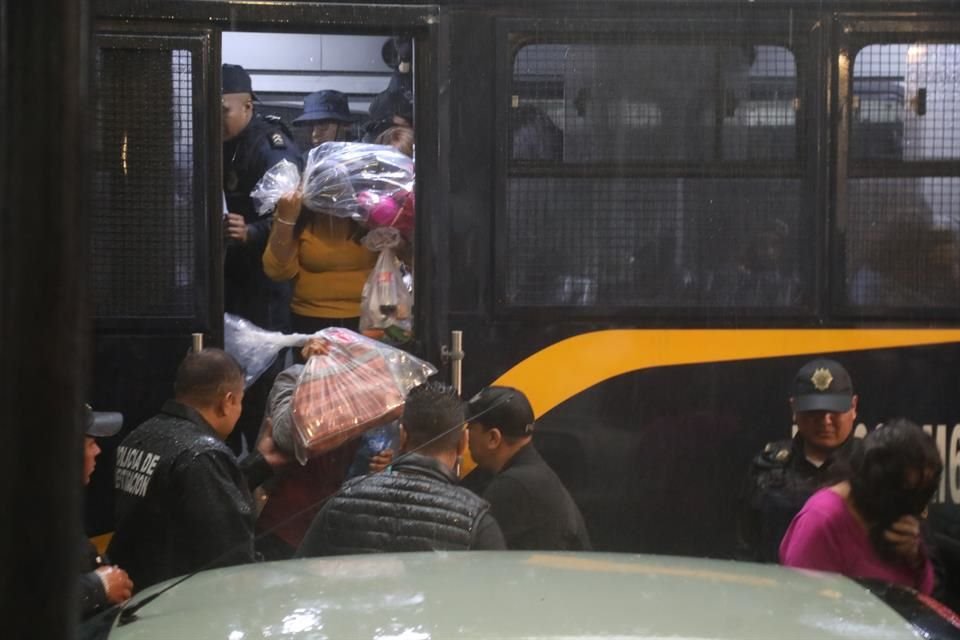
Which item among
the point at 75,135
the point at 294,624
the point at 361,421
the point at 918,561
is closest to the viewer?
the point at 75,135

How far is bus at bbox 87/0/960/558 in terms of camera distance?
503 cm

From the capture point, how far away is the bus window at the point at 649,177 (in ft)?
16.6

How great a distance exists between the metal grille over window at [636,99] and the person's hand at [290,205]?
0.88 m

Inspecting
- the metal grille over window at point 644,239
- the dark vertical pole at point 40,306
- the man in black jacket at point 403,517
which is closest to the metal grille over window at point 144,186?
the metal grille over window at point 644,239

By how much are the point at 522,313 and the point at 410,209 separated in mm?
593

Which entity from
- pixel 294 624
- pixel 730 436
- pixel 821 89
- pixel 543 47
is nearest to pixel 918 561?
pixel 730 436

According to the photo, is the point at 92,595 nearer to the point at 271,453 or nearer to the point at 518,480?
the point at 271,453

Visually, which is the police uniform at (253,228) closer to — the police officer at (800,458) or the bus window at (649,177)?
the bus window at (649,177)

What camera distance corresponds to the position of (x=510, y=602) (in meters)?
2.45

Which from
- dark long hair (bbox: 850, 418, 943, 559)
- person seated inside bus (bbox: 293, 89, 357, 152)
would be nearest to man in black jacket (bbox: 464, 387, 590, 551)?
dark long hair (bbox: 850, 418, 943, 559)

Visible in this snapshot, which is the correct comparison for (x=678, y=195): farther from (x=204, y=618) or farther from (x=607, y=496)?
(x=204, y=618)

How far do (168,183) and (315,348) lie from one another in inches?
31.1

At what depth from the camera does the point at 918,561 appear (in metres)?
4.23

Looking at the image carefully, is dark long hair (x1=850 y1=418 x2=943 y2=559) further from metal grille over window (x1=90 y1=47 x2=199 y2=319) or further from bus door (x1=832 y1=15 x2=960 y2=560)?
metal grille over window (x1=90 y1=47 x2=199 y2=319)
